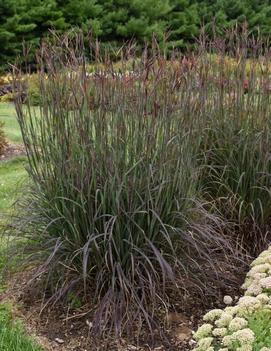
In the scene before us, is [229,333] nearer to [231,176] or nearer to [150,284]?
[150,284]

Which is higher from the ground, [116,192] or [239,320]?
[116,192]

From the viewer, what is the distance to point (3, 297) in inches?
150

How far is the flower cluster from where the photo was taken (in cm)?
262

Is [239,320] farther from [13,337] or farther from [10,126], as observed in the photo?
[10,126]

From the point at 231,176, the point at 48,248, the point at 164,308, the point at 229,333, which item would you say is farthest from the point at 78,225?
the point at 231,176

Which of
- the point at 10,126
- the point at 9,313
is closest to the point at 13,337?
the point at 9,313

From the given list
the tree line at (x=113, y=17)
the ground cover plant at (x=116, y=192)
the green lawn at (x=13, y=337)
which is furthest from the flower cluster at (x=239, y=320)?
the tree line at (x=113, y=17)

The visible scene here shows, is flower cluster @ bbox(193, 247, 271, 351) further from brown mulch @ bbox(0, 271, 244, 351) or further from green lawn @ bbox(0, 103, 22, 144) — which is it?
green lawn @ bbox(0, 103, 22, 144)

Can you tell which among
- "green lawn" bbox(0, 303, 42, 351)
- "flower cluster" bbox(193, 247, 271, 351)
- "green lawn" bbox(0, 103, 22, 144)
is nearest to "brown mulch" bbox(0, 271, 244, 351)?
"green lawn" bbox(0, 303, 42, 351)

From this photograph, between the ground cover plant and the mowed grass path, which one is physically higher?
the ground cover plant

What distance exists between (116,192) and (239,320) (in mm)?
1046

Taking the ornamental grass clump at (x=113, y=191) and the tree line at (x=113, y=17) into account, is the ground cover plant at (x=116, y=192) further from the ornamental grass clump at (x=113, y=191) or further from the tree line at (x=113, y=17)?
the tree line at (x=113, y=17)

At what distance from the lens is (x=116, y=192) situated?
343cm

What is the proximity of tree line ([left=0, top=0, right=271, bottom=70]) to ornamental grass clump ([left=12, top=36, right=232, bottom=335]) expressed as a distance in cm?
1149
